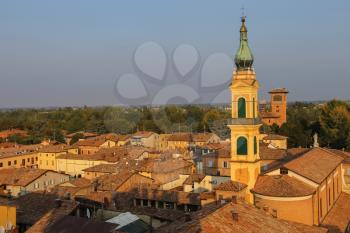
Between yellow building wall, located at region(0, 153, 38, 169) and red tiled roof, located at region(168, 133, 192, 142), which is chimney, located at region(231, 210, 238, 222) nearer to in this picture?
yellow building wall, located at region(0, 153, 38, 169)

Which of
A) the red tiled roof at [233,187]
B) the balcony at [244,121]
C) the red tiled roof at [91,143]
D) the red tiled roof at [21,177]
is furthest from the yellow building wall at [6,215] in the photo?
the red tiled roof at [91,143]

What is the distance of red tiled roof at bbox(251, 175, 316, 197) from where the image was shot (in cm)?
1956

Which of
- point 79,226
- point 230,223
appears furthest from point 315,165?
point 79,226

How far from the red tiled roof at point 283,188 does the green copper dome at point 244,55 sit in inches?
233

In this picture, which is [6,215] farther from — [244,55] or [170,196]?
[244,55]

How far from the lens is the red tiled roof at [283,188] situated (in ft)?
64.2

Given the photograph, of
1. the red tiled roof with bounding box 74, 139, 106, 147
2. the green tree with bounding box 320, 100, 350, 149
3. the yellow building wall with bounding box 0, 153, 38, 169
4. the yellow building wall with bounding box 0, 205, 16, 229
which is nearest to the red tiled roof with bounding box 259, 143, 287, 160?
the green tree with bounding box 320, 100, 350, 149

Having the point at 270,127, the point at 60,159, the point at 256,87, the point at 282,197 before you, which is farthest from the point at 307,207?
the point at 270,127

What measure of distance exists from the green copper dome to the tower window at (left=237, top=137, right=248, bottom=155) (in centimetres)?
375

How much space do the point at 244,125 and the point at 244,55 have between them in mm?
3827

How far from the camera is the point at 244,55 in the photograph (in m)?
22.7

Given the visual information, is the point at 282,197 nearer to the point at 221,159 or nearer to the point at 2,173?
the point at 221,159

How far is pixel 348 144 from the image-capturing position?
48812 millimetres

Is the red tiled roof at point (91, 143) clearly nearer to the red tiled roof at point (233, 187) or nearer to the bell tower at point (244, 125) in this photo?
the bell tower at point (244, 125)
